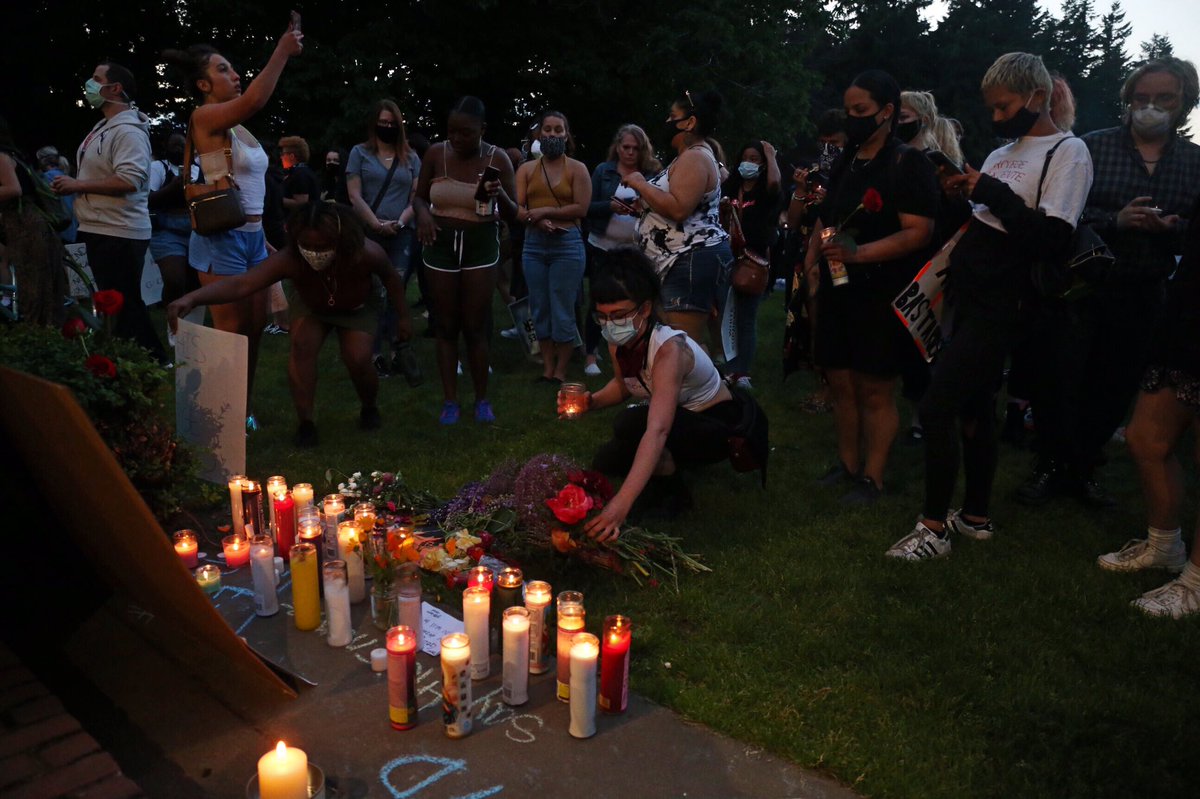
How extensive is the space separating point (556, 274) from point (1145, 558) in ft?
14.6

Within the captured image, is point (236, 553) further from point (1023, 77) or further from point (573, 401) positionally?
point (1023, 77)

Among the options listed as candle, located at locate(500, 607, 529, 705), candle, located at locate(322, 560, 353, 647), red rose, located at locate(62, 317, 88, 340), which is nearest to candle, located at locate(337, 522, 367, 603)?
candle, located at locate(322, 560, 353, 647)

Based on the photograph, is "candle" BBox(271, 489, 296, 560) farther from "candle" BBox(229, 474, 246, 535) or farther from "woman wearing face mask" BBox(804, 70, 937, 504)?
"woman wearing face mask" BBox(804, 70, 937, 504)

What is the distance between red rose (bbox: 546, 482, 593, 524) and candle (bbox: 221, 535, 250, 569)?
137cm

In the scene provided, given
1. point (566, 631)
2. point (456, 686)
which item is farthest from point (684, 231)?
point (456, 686)

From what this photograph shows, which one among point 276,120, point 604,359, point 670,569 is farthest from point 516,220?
point 276,120

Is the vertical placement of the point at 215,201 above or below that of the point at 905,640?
above

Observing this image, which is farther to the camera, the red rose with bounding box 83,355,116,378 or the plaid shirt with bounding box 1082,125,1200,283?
the plaid shirt with bounding box 1082,125,1200,283

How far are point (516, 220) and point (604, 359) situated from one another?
91.3 inches

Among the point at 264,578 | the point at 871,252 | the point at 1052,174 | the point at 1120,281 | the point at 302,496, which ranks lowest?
the point at 264,578

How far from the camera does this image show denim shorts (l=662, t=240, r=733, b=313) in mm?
5254

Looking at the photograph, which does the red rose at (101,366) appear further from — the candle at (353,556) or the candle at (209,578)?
the candle at (353,556)

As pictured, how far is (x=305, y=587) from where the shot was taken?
3.18 metres

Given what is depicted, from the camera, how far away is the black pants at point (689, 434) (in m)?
4.06
